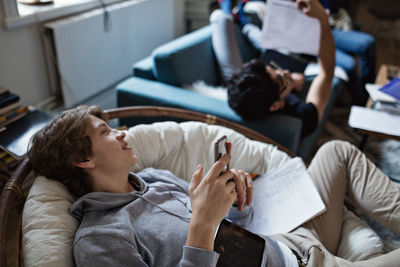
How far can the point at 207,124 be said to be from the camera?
152cm

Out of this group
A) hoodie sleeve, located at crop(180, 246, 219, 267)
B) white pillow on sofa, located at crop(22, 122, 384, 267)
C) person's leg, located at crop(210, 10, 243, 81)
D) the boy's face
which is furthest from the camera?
person's leg, located at crop(210, 10, 243, 81)

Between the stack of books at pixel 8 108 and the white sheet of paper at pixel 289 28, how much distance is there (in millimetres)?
1353

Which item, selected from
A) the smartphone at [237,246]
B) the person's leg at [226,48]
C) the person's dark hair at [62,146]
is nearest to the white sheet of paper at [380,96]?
the person's leg at [226,48]

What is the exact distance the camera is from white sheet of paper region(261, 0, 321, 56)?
187cm

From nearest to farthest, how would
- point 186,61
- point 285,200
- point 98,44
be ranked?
1. point 285,200
2. point 186,61
3. point 98,44

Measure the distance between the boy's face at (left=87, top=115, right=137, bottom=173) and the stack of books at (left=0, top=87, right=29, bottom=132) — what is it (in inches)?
22.3

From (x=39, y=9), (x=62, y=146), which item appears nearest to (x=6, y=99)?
A: (x=62, y=146)

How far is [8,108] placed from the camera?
4.60 ft

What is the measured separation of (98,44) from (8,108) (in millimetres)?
1249

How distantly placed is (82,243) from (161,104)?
3.33 ft

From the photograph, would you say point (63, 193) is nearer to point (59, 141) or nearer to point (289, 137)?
point (59, 141)

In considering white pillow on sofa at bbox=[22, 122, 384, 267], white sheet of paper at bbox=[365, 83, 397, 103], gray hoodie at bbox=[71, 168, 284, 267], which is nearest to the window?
white pillow on sofa at bbox=[22, 122, 384, 267]

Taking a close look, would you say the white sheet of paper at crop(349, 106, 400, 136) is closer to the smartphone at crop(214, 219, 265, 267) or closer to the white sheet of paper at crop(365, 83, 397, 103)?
the white sheet of paper at crop(365, 83, 397, 103)

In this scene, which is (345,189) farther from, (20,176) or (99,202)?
(20,176)
